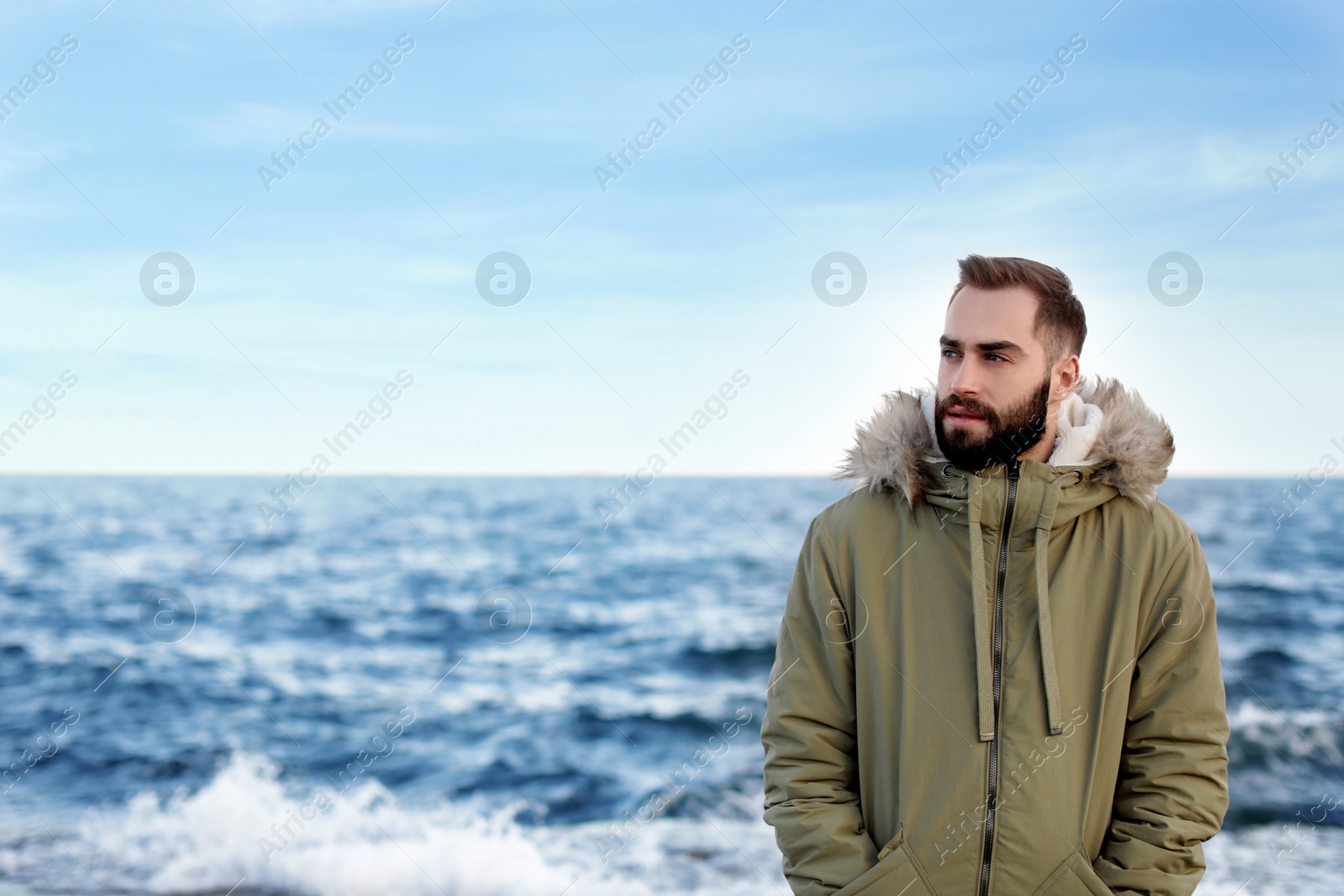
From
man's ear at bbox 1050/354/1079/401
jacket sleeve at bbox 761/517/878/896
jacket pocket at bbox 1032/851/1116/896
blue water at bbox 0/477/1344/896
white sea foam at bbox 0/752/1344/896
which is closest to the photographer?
jacket pocket at bbox 1032/851/1116/896

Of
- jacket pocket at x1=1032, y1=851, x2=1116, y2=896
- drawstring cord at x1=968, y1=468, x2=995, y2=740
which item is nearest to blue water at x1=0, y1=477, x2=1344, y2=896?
jacket pocket at x1=1032, y1=851, x2=1116, y2=896

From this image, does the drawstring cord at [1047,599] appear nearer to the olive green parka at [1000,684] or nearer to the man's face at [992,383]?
the olive green parka at [1000,684]

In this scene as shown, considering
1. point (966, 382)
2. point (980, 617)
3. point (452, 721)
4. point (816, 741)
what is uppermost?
point (966, 382)

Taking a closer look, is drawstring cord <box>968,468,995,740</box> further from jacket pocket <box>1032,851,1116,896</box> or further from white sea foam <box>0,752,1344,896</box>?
white sea foam <box>0,752,1344,896</box>

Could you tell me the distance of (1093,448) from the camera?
2295 mm

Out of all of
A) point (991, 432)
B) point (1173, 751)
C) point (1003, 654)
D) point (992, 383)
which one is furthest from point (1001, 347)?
point (1173, 751)

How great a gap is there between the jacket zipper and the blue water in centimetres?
393

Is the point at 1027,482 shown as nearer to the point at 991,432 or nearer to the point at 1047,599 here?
the point at 991,432

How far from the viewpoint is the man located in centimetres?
212

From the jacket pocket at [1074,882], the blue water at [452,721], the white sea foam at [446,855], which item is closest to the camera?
the jacket pocket at [1074,882]

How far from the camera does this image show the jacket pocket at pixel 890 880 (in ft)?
6.98

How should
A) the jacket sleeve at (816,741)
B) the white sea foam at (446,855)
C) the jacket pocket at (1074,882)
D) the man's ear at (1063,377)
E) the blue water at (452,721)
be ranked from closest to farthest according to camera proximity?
the jacket pocket at (1074,882)
the jacket sleeve at (816,741)
the man's ear at (1063,377)
the white sea foam at (446,855)
the blue water at (452,721)

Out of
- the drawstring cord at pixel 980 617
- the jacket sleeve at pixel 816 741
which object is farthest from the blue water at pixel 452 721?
the drawstring cord at pixel 980 617

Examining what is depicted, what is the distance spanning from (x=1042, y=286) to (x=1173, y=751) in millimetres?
1062
